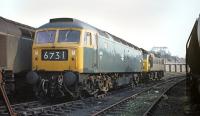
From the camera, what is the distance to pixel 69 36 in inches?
622

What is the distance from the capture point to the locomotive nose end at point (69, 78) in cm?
1473

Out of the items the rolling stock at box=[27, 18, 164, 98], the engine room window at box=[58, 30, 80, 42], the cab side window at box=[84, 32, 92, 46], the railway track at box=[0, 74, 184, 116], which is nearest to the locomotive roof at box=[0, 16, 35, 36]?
the rolling stock at box=[27, 18, 164, 98]

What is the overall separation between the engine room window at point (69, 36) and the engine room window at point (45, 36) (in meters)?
0.32

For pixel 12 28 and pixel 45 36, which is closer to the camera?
pixel 12 28

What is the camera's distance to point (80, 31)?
15805 millimetres

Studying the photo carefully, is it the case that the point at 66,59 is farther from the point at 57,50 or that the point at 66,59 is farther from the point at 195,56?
the point at 195,56

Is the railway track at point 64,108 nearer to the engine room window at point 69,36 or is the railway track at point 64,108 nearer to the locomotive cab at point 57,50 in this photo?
the locomotive cab at point 57,50

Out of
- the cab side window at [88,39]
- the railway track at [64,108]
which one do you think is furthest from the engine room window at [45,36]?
the railway track at [64,108]

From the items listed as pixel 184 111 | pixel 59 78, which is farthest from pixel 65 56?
pixel 184 111

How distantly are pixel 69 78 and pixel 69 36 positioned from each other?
2000 millimetres

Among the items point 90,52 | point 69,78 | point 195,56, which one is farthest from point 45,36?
point 195,56

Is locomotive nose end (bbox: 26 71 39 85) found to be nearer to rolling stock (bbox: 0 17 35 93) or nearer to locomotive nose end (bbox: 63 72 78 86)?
rolling stock (bbox: 0 17 35 93)

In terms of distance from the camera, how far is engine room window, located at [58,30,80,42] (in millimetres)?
15664

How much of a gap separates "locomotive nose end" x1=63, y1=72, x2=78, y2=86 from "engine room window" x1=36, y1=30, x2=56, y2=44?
5.97 feet
